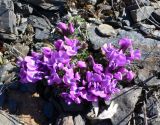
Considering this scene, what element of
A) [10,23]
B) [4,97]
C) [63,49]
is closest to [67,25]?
[63,49]

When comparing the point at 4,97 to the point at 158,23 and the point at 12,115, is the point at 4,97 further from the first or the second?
the point at 158,23

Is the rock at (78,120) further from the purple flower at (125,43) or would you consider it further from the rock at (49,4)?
the rock at (49,4)

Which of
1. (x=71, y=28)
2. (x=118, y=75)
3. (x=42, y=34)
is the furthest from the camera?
(x=42, y=34)

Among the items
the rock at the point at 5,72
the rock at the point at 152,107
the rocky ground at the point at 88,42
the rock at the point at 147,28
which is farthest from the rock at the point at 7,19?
the rock at the point at 152,107

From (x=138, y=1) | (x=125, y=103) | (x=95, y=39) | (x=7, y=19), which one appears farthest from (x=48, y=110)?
(x=138, y=1)

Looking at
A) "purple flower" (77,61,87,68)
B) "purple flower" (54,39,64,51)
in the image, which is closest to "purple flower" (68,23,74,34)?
"purple flower" (54,39,64,51)

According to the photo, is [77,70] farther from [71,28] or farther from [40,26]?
[40,26]

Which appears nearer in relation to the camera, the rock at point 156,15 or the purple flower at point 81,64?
the purple flower at point 81,64

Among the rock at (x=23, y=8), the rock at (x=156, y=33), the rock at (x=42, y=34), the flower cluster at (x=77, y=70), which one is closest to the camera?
the flower cluster at (x=77, y=70)
